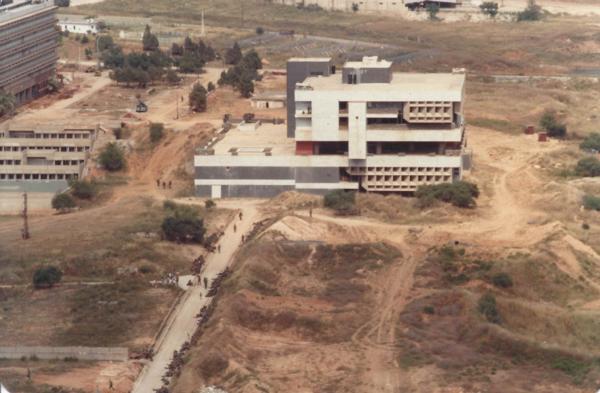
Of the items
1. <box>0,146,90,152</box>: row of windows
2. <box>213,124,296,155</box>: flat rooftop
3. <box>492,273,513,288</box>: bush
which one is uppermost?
<box>213,124,296,155</box>: flat rooftop

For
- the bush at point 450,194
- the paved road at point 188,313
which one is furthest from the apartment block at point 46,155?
the bush at point 450,194

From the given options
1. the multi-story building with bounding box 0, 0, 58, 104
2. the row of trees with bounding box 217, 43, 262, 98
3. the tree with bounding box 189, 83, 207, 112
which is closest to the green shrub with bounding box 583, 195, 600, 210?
the tree with bounding box 189, 83, 207, 112

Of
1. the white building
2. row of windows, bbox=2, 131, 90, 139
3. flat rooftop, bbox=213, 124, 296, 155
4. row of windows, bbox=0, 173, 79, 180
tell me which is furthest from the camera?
the white building

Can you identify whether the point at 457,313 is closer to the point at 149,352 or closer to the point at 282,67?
the point at 149,352

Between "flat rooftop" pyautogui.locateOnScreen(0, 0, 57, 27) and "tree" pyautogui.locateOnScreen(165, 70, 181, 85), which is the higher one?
"flat rooftop" pyautogui.locateOnScreen(0, 0, 57, 27)

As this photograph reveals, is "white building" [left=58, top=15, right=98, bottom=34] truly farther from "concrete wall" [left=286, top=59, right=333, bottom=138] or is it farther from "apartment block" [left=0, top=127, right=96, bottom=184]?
"concrete wall" [left=286, top=59, right=333, bottom=138]

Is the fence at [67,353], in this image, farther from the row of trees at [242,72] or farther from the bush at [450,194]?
the row of trees at [242,72]
